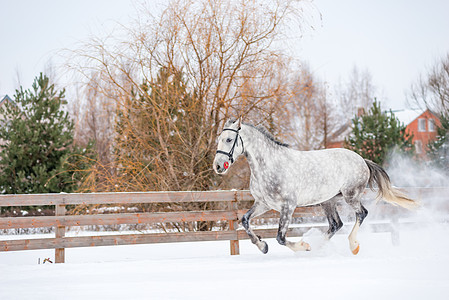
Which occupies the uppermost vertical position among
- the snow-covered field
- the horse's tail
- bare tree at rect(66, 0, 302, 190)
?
bare tree at rect(66, 0, 302, 190)

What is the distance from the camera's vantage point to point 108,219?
559cm

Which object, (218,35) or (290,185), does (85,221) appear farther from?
(218,35)

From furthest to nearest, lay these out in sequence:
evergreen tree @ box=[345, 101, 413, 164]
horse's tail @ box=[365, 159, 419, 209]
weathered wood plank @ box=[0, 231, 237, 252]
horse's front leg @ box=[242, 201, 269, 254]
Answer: evergreen tree @ box=[345, 101, 413, 164] → horse's tail @ box=[365, 159, 419, 209] → weathered wood plank @ box=[0, 231, 237, 252] → horse's front leg @ box=[242, 201, 269, 254]

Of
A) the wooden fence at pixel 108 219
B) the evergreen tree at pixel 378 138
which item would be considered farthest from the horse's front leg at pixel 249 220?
the evergreen tree at pixel 378 138

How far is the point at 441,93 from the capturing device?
2275 cm

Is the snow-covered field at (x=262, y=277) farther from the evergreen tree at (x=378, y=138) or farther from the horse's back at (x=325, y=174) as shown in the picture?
the evergreen tree at (x=378, y=138)

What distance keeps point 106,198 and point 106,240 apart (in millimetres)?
516

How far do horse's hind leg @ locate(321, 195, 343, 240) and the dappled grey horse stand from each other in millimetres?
18

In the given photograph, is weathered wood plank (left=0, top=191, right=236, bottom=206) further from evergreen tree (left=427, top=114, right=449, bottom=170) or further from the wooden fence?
evergreen tree (left=427, top=114, right=449, bottom=170)

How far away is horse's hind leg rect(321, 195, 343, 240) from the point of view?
573cm

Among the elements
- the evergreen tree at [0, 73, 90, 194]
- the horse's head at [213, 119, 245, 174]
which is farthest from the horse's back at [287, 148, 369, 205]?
the evergreen tree at [0, 73, 90, 194]

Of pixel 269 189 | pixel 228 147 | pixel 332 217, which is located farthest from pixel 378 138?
pixel 228 147

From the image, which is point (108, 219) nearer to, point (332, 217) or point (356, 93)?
point (332, 217)

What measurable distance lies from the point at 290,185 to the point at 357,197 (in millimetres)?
1089
